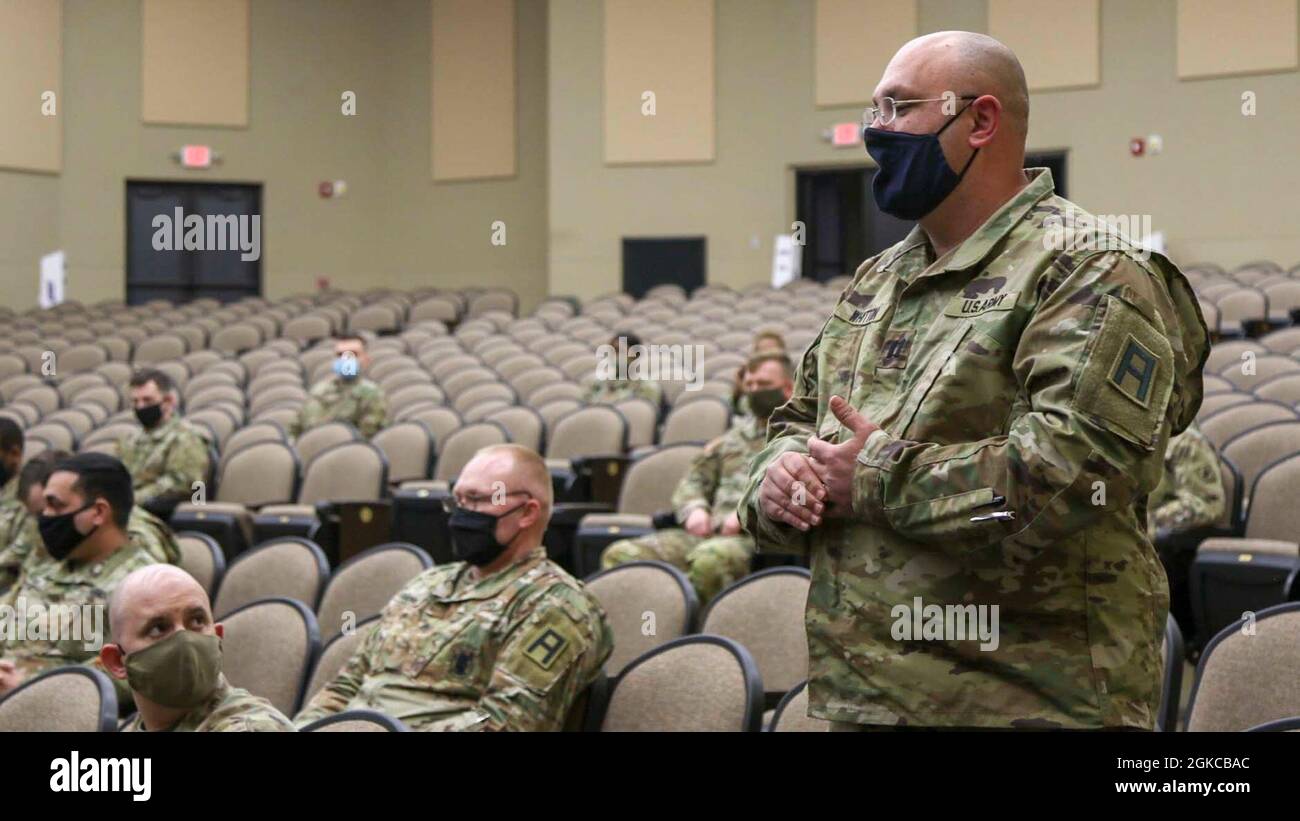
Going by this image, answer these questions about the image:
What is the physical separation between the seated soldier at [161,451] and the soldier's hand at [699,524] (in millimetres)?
2915

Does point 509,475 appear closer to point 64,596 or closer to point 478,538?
point 478,538

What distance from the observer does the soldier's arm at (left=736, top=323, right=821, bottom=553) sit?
6.57 feet

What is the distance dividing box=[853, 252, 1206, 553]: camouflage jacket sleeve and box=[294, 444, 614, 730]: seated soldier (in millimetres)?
1499

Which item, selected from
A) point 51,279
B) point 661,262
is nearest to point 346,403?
point 661,262

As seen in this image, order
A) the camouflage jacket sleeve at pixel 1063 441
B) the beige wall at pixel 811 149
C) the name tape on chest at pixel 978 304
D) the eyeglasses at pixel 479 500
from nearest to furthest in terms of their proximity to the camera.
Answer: the camouflage jacket sleeve at pixel 1063 441 → the name tape on chest at pixel 978 304 → the eyeglasses at pixel 479 500 → the beige wall at pixel 811 149

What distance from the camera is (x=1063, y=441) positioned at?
5.56ft

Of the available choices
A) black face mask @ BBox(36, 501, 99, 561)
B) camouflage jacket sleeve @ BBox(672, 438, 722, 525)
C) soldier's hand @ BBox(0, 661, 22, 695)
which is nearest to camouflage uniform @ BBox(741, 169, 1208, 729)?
soldier's hand @ BBox(0, 661, 22, 695)

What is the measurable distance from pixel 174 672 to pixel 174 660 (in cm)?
2

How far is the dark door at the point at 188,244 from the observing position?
56.6ft

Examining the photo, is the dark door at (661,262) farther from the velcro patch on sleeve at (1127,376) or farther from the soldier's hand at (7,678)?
the velcro patch on sleeve at (1127,376)

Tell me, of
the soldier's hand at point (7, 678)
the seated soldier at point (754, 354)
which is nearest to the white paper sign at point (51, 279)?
the seated soldier at point (754, 354)

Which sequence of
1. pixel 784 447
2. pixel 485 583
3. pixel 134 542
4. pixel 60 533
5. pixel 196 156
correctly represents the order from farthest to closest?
pixel 196 156, pixel 134 542, pixel 60 533, pixel 485 583, pixel 784 447

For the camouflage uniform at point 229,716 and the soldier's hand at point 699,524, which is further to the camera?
the soldier's hand at point 699,524
